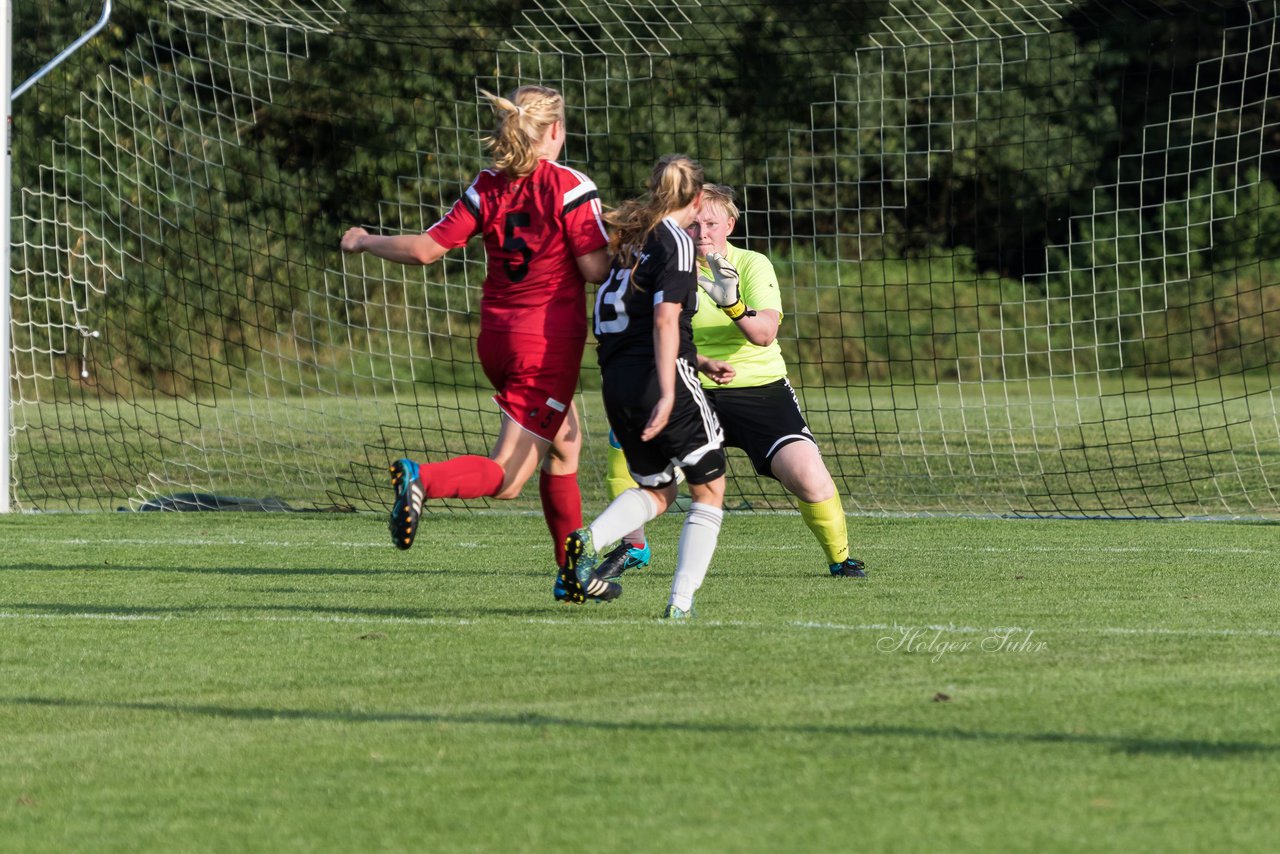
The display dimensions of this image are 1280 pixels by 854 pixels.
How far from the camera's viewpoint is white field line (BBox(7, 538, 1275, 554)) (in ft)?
28.4

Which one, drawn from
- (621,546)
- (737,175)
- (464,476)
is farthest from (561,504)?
(737,175)

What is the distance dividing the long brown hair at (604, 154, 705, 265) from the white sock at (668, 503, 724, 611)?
0.89 meters

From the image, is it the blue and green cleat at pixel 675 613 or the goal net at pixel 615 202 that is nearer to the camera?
the blue and green cleat at pixel 675 613

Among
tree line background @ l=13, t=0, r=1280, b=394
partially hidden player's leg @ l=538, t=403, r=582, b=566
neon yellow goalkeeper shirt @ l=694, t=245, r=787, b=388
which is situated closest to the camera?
partially hidden player's leg @ l=538, t=403, r=582, b=566

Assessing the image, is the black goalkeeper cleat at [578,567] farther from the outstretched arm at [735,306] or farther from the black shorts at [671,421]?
the outstretched arm at [735,306]

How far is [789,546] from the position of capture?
9109mm

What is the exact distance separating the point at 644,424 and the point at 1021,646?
1428 mm

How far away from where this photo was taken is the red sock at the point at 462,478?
578 cm

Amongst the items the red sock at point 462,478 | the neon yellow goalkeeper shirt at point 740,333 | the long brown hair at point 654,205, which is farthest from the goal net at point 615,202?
the red sock at point 462,478

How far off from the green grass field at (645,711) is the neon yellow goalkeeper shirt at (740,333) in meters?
0.90

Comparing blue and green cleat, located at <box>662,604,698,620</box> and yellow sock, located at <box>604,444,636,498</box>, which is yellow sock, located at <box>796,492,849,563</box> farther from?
blue and green cleat, located at <box>662,604,698,620</box>

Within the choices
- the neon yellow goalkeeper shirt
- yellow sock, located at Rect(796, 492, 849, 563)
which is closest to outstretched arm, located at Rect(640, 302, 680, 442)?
the neon yellow goalkeeper shirt

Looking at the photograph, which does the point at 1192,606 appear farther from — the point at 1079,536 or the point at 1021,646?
the point at 1079,536

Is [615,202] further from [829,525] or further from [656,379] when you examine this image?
[656,379]
